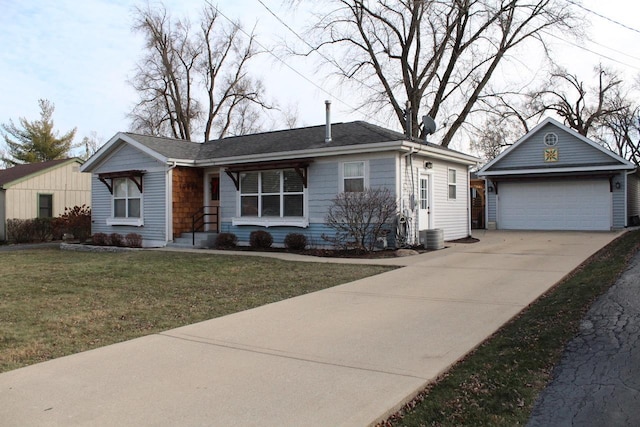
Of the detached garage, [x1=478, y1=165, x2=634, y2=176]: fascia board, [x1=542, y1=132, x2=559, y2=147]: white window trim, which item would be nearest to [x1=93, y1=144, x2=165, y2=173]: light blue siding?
[x1=478, y1=165, x2=634, y2=176]: fascia board

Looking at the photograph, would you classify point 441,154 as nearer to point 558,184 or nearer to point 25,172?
point 558,184

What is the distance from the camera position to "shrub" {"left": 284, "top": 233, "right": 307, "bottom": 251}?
1497 centimetres

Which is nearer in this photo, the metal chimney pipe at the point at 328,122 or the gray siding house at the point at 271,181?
the gray siding house at the point at 271,181

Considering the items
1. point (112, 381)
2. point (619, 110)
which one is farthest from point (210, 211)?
point (619, 110)

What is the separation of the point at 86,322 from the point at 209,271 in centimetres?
437

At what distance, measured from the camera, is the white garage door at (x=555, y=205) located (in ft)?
69.9

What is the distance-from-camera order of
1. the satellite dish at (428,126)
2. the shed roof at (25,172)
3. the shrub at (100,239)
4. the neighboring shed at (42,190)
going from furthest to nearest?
the shed roof at (25,172) < the neighboring shed at (42,190) < the shrub at (100,239) < the satellite dish at (428,126)

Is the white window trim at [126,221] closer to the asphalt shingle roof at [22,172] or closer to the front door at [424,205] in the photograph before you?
the asphalt shingle roof at [22,172]

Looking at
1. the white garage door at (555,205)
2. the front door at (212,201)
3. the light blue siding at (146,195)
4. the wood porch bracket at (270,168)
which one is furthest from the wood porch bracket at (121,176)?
the white garage door at (555,205)

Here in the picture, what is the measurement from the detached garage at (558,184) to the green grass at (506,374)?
53.4 ft

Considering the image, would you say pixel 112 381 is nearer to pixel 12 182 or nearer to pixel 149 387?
pixel 149 387

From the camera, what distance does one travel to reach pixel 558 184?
2216 cm

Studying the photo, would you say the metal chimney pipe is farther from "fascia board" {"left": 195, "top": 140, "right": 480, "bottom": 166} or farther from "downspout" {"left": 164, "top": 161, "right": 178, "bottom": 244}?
"downspout" {"left": 164, "top": 161, "right": 178, "bottom": 244}

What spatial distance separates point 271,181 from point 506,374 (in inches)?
491
